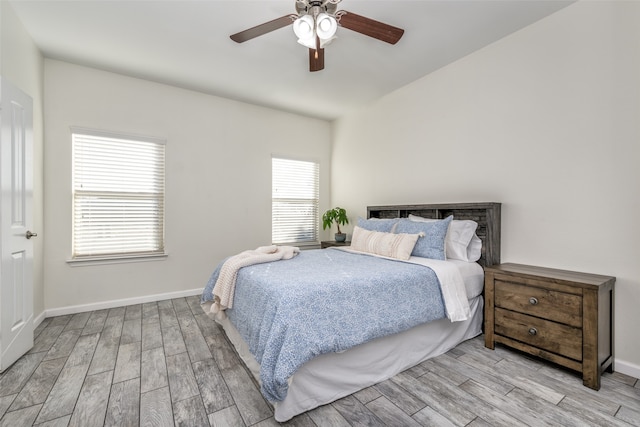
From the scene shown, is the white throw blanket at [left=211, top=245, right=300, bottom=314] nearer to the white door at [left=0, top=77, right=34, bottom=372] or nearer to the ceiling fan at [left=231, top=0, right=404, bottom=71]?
the white door at [left=0, top=77, right=34, bottom=372]

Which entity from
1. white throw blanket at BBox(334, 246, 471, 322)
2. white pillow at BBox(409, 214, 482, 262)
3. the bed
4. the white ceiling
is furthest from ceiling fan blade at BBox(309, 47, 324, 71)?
white pillow at BBox(409, 214, 482, 262)

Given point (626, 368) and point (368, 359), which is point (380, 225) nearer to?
→ point (368, 359)

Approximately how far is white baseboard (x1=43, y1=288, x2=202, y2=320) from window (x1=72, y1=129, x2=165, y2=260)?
1.83ft

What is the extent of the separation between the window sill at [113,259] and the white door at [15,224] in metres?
0.90

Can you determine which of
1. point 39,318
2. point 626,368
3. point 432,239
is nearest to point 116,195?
point 39,318

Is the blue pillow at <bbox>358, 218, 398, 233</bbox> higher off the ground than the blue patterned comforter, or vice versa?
the blue pillow at <bbox>358, 218, 398, 233</bbox>

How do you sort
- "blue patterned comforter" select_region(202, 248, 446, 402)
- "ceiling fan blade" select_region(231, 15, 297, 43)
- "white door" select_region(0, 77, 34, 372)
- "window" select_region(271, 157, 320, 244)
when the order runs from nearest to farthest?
"blue patterned comforter" select_region(202, 248, 446, 402)
"ceiling fan blade" select_region(231, 15, 297, 43)
"white door" select_region(0, 77, 34, 372)
"window" select_region(271, 157, 320, 244)

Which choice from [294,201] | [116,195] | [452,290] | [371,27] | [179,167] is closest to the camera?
[371,27]

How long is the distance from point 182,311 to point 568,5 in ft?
15.5

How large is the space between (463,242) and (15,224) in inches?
151

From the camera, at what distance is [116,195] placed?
11.6 feet

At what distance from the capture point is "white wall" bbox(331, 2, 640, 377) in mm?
2098

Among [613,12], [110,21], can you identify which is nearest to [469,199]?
[613,12]

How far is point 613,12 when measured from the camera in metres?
2.15
